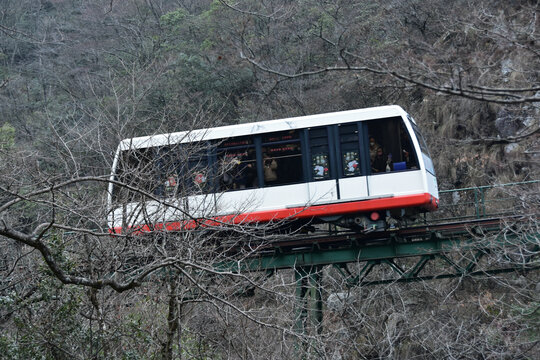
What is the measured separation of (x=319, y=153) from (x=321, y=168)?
1.20ft

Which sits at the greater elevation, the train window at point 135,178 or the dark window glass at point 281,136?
the dark window glass at point 281,136

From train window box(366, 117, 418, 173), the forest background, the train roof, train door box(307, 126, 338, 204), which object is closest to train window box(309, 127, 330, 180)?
train door box(307, 126, 338, 204)

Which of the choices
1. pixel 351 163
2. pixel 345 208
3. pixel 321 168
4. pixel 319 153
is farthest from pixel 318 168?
pixel 345 208

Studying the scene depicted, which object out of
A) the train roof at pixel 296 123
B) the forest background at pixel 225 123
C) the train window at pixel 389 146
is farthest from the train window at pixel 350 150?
the forest background at pixel 225 123

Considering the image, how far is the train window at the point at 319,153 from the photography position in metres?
16.4

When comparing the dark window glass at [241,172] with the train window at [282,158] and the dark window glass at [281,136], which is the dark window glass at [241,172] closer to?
the train window at [282,158]

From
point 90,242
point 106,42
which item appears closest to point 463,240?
point 90,242

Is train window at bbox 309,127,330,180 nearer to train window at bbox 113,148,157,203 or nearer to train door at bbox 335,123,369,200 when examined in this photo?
train door at bbox 335,123,369,200

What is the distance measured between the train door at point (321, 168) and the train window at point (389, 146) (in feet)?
3.08

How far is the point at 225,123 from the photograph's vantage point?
32.4 metres

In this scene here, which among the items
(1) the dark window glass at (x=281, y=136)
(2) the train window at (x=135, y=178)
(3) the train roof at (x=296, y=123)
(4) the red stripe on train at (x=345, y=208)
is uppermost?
(3) the train roof at (x=296, y=123)

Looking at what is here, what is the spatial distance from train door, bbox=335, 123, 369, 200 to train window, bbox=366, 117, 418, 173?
251 mm

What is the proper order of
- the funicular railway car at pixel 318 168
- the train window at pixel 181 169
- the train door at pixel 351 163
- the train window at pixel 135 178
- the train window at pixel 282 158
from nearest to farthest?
the train window at pixel 135 178 → the train window at pixel 181 169 → the funicular railway car at pixel 318 168 → the train door at pixel 351 163 → the train window at pixel 282 158

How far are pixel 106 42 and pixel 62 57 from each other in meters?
3.06
